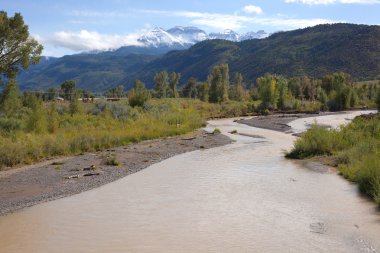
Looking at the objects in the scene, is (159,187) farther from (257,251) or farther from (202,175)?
(257,251)

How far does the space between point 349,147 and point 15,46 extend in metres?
22.8

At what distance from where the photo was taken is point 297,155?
27891 millimetres

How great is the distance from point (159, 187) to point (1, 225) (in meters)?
7.19

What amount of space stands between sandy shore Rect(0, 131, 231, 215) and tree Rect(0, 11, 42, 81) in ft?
29.7

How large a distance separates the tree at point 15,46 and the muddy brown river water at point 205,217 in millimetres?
14661

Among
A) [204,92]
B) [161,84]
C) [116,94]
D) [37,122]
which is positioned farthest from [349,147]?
[161,84]

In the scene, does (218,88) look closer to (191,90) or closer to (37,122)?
(191,90)

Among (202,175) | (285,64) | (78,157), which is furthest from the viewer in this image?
(285,64)

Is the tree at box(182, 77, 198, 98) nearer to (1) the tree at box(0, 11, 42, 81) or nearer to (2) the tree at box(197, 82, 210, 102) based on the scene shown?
(2) the tree at box(197, 82, 210, 102)

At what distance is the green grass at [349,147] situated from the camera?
19.9 meters

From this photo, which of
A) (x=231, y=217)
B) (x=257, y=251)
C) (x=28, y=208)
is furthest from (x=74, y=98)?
(x=257, y=251)

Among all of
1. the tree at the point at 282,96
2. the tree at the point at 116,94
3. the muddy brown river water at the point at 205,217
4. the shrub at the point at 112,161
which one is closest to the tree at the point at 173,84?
the tree at the point at 116,94

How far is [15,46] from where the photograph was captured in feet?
104

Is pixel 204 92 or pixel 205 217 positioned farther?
pixel 204 92
